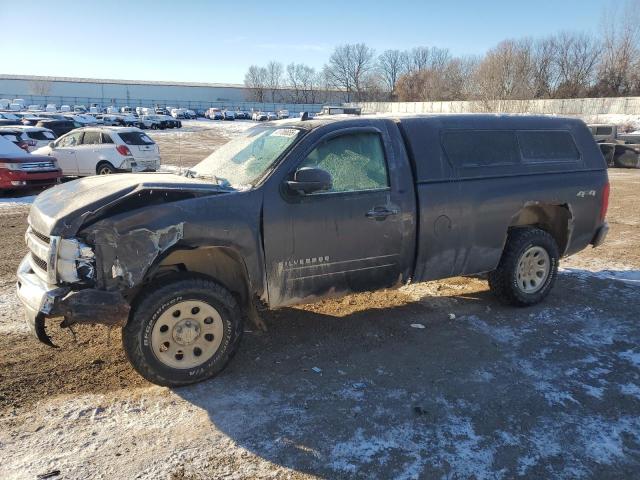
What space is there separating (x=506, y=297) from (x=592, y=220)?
57.2 inches

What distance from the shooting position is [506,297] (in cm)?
554

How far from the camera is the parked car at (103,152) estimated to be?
1523 centimetres

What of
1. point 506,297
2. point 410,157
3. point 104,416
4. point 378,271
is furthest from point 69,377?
point 506,297

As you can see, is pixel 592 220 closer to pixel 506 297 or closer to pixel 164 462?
pixel 506 297

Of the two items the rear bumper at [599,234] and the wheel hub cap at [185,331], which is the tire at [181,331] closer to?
the wheel hub cap at [185,331]

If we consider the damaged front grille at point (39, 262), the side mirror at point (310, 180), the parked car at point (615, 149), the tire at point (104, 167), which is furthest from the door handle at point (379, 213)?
the parked car at point (615, 149)

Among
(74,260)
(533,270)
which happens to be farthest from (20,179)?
(533,270)

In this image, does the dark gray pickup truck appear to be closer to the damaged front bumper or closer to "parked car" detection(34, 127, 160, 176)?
the damaged front bumper

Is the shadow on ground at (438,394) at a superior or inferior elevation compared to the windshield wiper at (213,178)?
inferior

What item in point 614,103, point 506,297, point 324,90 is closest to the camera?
point 506,297

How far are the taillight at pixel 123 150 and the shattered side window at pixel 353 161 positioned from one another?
1259 cm

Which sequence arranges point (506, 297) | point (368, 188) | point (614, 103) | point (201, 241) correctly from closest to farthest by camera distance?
point (201, 241), point (368, 188), point (506, 297), point (614, 103)

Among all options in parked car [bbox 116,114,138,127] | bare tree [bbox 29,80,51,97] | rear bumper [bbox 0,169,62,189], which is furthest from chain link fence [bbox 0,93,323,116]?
rear bumper [bbox 0,169,62,189]

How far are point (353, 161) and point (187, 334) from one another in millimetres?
2025
